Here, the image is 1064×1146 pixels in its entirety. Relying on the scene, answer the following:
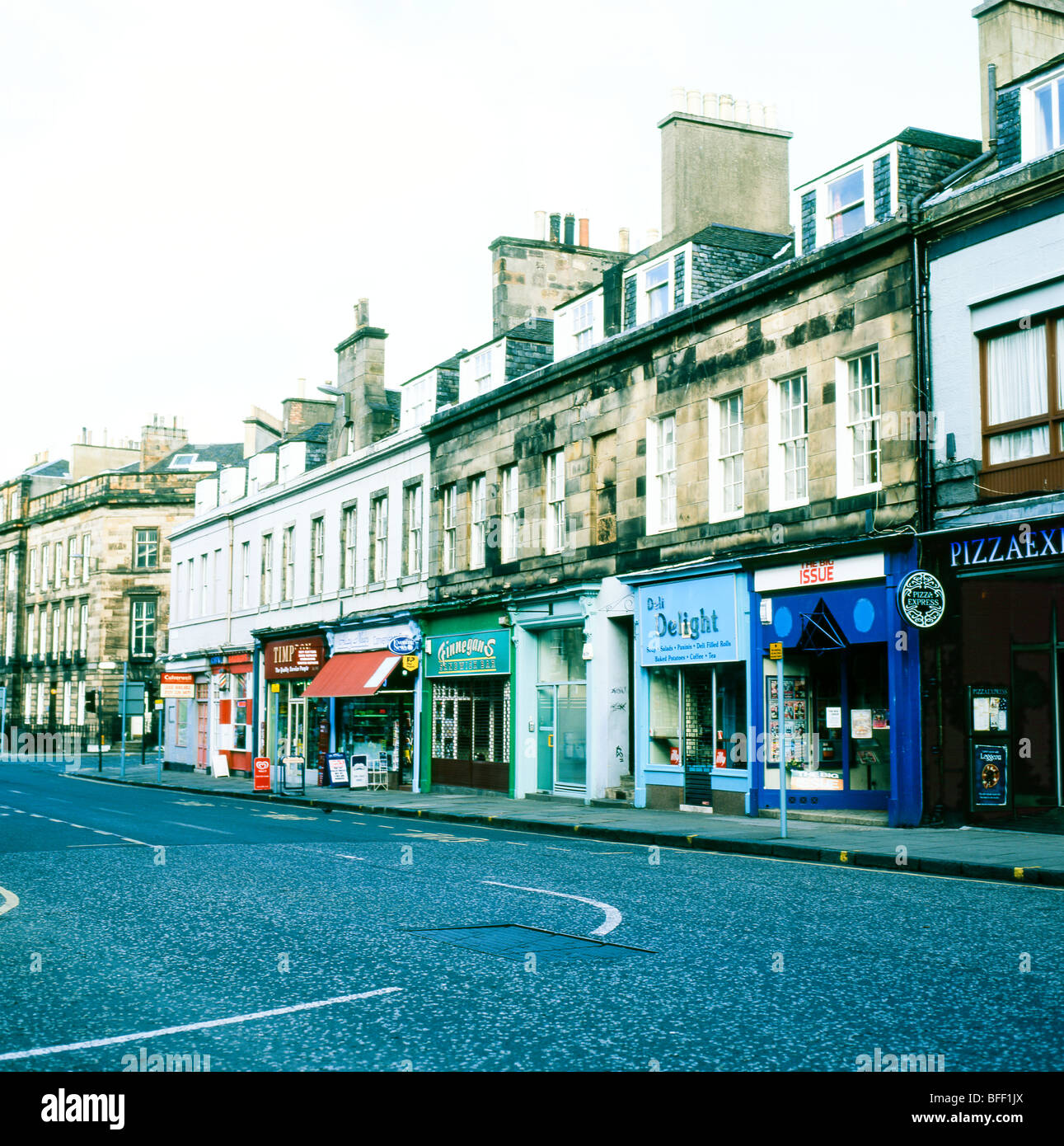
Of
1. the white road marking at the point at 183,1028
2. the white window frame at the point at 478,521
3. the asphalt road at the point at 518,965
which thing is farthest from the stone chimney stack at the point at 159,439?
the white road marking at the point at 183,1028

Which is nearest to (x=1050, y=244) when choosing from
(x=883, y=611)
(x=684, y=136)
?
(x=883, y=611)

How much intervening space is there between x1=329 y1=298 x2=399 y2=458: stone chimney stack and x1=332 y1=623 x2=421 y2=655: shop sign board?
17.7 ft

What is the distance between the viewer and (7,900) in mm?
10844

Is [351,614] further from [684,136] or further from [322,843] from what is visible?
[322,843]

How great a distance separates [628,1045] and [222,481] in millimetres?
42746

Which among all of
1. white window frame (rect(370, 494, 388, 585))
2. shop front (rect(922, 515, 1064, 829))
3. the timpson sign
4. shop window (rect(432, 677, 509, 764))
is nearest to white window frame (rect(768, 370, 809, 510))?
shop front (rect(922, 515, 1064, 829))

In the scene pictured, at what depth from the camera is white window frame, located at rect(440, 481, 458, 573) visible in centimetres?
3008

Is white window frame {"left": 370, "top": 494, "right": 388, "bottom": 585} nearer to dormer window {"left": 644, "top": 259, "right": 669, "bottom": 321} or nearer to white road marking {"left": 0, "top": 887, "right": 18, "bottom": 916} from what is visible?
dormer window {"left": 644, "top": 259, "right": 669, "bottom": 321}

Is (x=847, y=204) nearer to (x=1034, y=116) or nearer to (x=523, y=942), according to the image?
(x=1034, y=116)

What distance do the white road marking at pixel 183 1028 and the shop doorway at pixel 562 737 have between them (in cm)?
1780

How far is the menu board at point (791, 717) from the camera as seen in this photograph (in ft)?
65.5

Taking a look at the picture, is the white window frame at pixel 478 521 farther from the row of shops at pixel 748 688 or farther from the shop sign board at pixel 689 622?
the shop sign board at pixel 689 622

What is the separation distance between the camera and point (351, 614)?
3481 centimetres

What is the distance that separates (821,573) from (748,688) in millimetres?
2519
